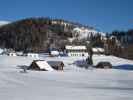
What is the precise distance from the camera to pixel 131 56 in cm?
7612

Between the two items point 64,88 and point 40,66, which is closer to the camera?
point 64,88

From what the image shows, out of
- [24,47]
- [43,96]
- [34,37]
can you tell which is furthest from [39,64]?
[34,37]

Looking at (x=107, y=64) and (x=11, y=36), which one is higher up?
(x=11, y=36)

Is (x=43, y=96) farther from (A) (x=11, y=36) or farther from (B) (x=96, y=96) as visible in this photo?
(A) (x=11, y=36)

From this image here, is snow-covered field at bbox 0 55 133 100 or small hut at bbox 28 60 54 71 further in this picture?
small hut at bbox 28 60 54 71

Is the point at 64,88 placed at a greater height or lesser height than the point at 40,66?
lesser

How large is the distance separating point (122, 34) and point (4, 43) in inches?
2994

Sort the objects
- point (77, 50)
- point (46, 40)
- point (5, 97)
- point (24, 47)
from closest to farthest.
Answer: point (5, 97)
point (77, 50)
point (24, 47)
point (46, 40)

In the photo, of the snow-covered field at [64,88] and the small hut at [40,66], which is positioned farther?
the small hut at [40,66]

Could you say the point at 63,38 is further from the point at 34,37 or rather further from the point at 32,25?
the point at 34,37

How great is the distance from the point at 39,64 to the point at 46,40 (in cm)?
13707

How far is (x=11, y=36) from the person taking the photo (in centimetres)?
17462

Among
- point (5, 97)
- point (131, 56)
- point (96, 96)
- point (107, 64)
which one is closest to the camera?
point (5, 97)

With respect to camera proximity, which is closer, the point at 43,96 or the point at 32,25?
the point at 43,96
